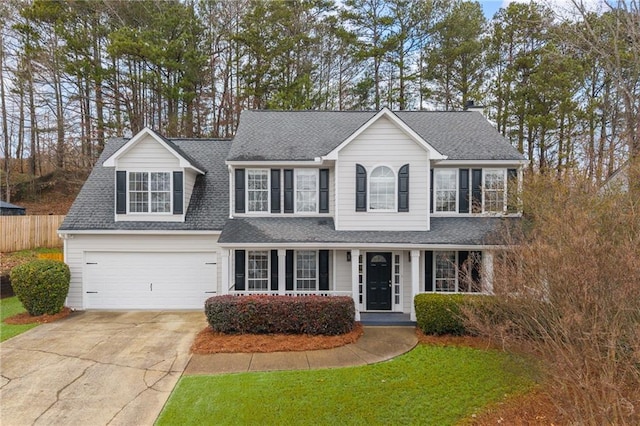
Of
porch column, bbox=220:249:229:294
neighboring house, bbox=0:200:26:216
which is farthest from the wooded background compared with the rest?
porch column, bbox=220:249:229:294

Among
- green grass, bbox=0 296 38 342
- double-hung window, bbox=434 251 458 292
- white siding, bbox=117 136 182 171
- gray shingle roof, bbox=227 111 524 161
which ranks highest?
gray shingle roof, bbox=227 111 524 161

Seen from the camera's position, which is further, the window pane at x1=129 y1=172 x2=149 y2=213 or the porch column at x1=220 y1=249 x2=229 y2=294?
the window pane at x1=129 y1=172 x2=149 y2=213

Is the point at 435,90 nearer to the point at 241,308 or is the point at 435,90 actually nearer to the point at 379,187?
the point at 379,187

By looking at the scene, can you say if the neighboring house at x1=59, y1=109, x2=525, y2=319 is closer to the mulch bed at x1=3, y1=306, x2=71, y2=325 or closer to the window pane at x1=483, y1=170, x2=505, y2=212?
the window pane at x1=483, y1=170, x2=505, y2=212

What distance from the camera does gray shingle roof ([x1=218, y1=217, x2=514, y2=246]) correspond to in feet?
34.7

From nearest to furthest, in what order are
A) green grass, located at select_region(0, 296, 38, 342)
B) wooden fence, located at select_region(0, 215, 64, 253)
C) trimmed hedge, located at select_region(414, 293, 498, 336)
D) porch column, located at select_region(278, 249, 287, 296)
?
trimmed hedge, located at select_region(414, 293, 498, 336) → green grass, located at select_region(0, 296, 38, 342) → porch column, located at select_region(278, 249, 287, 296) → wooden fence, located at select_region(0, 215, 64, 253)

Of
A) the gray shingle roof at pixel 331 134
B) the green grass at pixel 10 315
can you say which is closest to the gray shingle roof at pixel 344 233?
the gray shingle roof at pixel 331 134

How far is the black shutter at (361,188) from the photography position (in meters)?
11.3

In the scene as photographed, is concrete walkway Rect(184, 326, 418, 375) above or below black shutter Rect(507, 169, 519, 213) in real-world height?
below

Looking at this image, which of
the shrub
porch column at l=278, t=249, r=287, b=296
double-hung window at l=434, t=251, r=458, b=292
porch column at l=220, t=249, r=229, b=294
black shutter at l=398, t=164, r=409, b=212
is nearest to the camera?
porch column at l=220, t=249, r=229, b=294

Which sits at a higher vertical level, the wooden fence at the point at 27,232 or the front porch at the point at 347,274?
the wooden fence at the point at 27,232

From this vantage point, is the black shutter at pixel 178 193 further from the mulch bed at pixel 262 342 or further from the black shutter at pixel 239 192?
the mulch bed at pixel 262 342

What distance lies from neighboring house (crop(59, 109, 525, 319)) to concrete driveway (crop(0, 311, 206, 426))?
183cm

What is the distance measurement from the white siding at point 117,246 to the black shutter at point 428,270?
7138 mm
